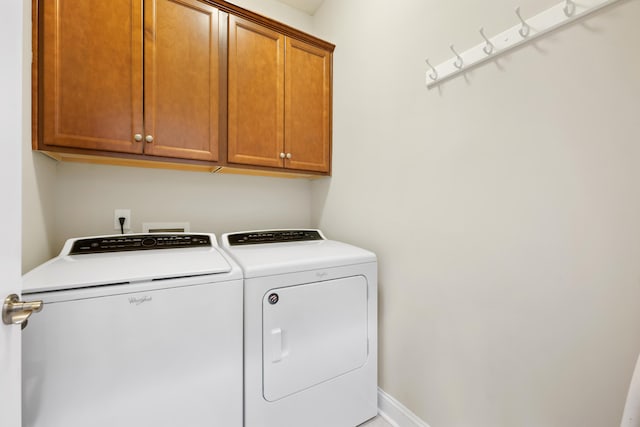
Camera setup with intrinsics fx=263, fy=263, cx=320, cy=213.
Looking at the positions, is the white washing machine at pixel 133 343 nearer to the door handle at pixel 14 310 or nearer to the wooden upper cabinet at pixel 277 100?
the door handle at pixel 14 310

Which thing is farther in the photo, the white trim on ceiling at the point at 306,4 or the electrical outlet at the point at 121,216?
the white trim on ceiling at the point at 306,4

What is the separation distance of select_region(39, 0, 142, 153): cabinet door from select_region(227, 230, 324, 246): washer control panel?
2.38 feet

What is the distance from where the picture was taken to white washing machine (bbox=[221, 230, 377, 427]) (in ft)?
3.86

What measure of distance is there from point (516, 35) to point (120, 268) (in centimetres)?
179

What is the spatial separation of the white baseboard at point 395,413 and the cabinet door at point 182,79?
1766mm

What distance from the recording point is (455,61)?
1199mm

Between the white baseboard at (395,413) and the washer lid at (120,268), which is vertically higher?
the washer lid at (120,268)

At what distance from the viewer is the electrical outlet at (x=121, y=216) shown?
1599mm

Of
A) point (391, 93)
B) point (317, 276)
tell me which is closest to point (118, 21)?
point (391, 93)

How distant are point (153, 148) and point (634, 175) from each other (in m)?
1.93

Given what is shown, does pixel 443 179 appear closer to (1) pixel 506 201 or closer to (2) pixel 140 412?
(1) pixel 506 201

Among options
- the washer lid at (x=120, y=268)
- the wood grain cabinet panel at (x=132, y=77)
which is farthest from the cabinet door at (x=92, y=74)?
the washer lid at (x=120, y=268)

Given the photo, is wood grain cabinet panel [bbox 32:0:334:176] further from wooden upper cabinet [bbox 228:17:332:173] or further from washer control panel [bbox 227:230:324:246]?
washer control panel [bbox 227:230:324:246]

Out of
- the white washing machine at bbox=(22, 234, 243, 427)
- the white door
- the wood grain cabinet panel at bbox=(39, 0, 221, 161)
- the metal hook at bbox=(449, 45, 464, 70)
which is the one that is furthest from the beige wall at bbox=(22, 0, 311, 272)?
the metal hook at bbox=(449, 45, 464, 70)
